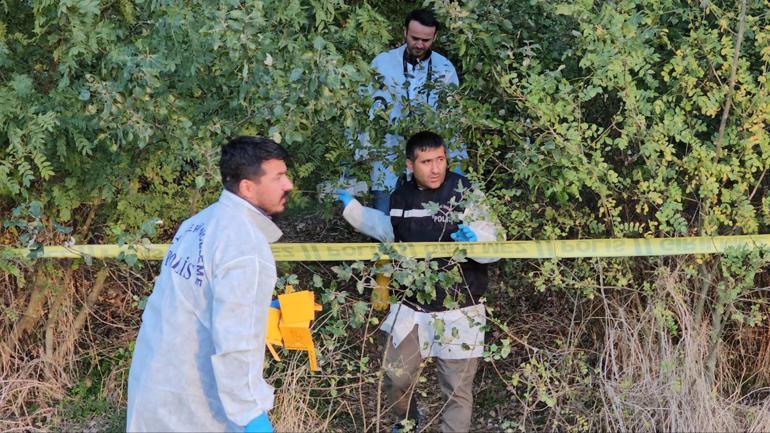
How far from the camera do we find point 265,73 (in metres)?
5.94

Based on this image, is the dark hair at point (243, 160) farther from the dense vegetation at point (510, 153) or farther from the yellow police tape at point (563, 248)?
the yellow police tape at point (563, 248)

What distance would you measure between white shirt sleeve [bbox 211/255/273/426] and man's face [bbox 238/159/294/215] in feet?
1.05

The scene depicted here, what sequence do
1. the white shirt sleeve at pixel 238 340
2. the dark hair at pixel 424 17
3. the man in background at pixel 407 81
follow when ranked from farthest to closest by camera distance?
the dark hair at pixel 424 17 → the man in background at pixel 407 81 → the white shirt sleeve at pixel 238 340

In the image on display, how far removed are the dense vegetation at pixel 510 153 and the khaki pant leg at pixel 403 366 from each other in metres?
0.21

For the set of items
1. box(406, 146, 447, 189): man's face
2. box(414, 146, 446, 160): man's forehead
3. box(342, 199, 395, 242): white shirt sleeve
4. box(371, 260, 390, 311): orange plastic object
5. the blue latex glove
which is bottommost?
box(371, 260, 390, 311): orange plastic object

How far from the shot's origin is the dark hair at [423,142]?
5.99 meters

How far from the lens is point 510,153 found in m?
6.28

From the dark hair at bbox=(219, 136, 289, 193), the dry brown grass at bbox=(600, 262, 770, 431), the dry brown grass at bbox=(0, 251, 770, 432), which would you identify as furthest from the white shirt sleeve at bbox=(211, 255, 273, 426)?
the dry brown grass at bbox=(600, 262, 770, 431)

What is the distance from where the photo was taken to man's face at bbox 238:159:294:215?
4.44 meters

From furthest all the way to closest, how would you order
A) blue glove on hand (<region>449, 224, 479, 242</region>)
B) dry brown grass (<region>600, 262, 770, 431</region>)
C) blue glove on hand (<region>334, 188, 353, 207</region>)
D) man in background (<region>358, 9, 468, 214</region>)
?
man in background (<region>358, 9, 468, 214</region>)
blue glove on hand (<region>334, 188, 353, 207</region>)
blue glove on hand (<region>449, 224, 479, 242</region>)
dry brown grass (<region>600, 262, 770, 431</region>)

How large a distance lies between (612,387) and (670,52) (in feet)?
6.23

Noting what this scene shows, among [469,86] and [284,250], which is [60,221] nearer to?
[284,250]

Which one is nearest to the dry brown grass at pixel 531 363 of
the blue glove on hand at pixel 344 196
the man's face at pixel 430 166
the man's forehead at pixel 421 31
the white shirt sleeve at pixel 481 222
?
the white shirt sleeve at pixel 481 222

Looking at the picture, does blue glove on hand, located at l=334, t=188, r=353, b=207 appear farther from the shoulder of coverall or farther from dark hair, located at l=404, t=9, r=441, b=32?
dark hair, located at l=404, t=9, r=441, b=32
